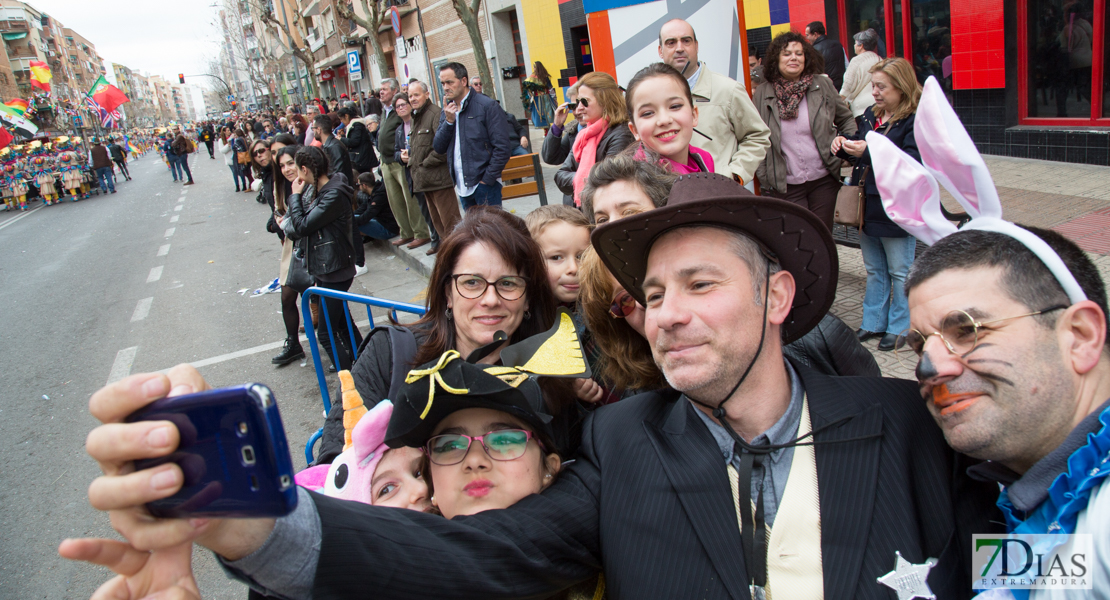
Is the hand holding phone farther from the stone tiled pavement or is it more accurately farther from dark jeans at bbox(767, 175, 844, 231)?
dark jeans at bbox(767, 175, 844, 231)

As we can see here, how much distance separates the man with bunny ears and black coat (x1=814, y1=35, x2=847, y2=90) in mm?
8300

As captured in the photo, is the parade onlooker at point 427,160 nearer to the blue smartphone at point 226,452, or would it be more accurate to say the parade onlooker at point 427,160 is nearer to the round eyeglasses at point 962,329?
the round eyeglasses at point 962,329

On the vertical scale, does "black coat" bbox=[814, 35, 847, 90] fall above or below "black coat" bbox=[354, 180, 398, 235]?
above

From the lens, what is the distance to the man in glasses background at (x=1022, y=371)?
1307 mm

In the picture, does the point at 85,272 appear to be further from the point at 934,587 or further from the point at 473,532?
the point at 934,587

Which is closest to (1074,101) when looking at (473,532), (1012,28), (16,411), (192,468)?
(1012,28)

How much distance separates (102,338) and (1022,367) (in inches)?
358

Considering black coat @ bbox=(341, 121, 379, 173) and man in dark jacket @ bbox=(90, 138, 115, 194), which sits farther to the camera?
man in dark jacket @ bbox=(90, 138, 115, 194)

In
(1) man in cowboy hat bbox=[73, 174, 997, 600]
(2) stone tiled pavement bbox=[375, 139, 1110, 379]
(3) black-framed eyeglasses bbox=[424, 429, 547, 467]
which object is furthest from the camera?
(2) stone tiled pavement bbox=[375, 139, 1110, 379]

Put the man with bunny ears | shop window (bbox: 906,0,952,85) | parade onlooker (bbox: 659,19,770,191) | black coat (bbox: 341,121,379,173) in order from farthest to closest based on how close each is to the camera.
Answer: black coat (bbox: 341,121,379,173)
shop window (bbox: 906,0,952,85)
parade onlooker (bbox: 659,19,770,191)
the man with bunny ears

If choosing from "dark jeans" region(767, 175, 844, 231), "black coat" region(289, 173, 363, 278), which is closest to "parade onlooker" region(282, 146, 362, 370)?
"black coat" region(289, 173, 363, 278)

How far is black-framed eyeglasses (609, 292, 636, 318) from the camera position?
2.21 meters

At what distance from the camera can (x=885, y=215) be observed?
14.3ft

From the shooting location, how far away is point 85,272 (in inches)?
453
